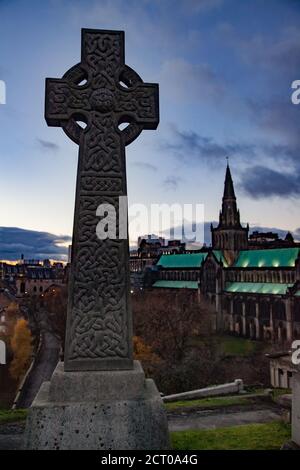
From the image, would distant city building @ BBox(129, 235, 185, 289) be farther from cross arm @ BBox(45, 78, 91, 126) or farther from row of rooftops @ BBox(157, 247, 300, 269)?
cross arm @ BBox(45, 78, 91, 126)

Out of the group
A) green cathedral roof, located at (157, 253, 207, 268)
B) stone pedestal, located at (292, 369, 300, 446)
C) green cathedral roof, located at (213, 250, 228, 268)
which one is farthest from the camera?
green cathedral roof, located at (157, 253, 207, 268)

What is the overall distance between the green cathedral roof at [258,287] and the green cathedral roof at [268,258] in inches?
119

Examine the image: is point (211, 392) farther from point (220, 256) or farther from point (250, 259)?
point (220, 256)

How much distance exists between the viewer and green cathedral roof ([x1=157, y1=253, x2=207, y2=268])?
7614 centimetres

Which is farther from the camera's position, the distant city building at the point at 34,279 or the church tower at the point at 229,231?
the distant city building at the point at 34,279

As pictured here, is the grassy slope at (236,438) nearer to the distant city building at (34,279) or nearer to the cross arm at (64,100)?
the cross arm at (64,100)

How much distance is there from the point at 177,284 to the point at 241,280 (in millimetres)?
15967

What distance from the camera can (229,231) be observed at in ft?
230

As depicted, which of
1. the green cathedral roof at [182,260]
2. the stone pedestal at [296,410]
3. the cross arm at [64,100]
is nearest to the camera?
the cross arm at [64,100]

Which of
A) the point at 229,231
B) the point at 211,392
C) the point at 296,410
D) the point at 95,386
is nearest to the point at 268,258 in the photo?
the point at 229,231

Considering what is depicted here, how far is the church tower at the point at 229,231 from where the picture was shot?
69.5 metres

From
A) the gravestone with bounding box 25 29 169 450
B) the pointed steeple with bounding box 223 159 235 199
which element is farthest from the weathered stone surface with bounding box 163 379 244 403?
the pointed steeple with bounding box 223 159 235 199

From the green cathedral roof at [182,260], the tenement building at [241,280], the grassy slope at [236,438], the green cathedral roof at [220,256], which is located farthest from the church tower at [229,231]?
the grassy slope at [236,438]
